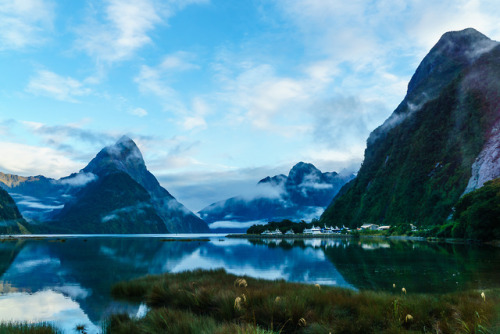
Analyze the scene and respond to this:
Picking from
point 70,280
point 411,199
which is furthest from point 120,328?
point 411,199

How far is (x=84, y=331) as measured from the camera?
17000 millimetres

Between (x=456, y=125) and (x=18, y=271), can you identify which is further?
(x=456, y=125)

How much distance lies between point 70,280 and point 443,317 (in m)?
32.7

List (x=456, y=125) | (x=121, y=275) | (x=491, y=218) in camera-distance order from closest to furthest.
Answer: (x=121, y=275) → (x=491, y=218) → (x=456, y=125)

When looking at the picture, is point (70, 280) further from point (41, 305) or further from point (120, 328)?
point (120, 328)

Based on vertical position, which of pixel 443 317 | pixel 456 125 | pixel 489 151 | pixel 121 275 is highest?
pixel 456 125

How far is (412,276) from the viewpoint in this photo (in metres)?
33.5

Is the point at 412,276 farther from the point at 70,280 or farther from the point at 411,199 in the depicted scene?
the point at 411,199

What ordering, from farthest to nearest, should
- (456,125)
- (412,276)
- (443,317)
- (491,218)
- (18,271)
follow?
1. (456,125)
2. (491,218)
3. (18,271)
4. (412,276)
5. (443,317)

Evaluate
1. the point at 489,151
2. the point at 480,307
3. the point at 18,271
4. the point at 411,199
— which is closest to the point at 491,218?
the point at 489,151

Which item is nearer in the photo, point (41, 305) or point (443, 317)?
point (443, 317)

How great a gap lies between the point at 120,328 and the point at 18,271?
34955 mm

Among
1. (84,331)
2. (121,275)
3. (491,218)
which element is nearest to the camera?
(84,331)

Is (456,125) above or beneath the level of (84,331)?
above
